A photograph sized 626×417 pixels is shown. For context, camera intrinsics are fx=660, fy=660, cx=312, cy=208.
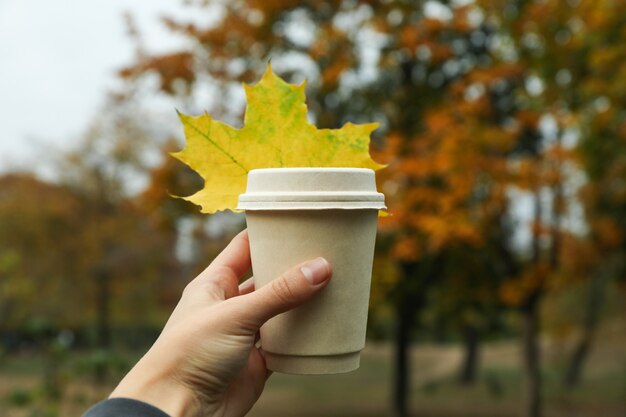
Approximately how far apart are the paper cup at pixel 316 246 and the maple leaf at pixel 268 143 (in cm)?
15

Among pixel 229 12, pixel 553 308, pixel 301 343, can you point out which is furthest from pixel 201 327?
pixel 553 308

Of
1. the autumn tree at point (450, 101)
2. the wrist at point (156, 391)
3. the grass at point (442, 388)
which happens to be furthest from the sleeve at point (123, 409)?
the grass at point (442, 388)

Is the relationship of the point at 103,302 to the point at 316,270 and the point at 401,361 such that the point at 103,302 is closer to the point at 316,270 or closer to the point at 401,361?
the point at 401,361

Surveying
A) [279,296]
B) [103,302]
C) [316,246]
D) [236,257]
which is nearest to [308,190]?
[316,246]

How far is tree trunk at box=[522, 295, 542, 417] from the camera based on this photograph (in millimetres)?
10312

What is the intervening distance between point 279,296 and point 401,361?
1221 centimetres

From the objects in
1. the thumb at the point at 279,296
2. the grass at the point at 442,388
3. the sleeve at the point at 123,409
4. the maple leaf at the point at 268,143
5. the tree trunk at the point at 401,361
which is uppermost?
the maple leaf at the point at 268,143

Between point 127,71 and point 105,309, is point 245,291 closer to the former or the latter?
point 127,71

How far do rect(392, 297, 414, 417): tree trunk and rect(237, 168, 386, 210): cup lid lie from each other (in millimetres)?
11646

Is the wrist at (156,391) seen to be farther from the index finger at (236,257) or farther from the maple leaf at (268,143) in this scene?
the maple leaf at (268,143)

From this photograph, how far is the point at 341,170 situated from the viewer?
1.73 meters

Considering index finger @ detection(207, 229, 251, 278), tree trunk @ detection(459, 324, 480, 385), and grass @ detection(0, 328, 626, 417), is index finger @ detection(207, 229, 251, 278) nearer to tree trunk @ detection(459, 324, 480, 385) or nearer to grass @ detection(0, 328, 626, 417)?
grass @ detection(0, 328, 626, 417)

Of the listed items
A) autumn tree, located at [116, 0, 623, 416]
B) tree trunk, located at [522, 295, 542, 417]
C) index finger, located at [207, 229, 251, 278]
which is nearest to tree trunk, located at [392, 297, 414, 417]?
autumn tree, located at [116, 0, 623, 416]

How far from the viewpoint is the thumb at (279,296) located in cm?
164
